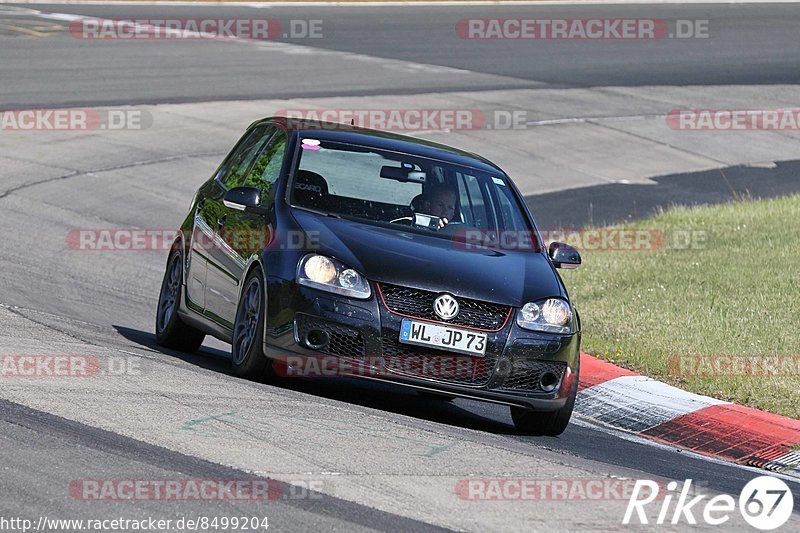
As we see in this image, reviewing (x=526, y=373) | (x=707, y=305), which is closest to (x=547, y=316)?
(x=526, y=373)

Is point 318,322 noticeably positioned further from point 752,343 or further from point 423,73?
point 423,73

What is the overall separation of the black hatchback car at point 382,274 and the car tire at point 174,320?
0.04 m

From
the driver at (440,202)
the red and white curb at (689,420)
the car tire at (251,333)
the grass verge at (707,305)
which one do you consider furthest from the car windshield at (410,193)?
the grass verge at (707,305)

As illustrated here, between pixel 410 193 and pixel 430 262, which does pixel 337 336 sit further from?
pixel 410 193

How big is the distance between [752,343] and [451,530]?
592 cm

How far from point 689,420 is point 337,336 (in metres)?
2.76

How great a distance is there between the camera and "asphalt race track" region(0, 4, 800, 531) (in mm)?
6164

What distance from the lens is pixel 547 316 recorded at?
8414mm

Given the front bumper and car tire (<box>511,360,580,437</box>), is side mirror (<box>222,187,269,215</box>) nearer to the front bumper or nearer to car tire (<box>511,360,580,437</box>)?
the front bumper

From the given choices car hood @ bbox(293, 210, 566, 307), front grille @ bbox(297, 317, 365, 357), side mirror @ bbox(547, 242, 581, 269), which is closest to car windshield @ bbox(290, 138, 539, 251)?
side mirror @ bbox(547, 242, 581, 269)

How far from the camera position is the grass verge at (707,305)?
34.4 ft

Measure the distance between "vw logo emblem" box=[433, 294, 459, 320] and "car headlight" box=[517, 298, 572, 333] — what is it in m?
0.43

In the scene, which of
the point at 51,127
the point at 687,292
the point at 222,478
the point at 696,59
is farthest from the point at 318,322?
the point at 696,59

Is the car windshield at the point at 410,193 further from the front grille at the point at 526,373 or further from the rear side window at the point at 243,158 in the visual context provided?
the front grille at the point at 526,373
